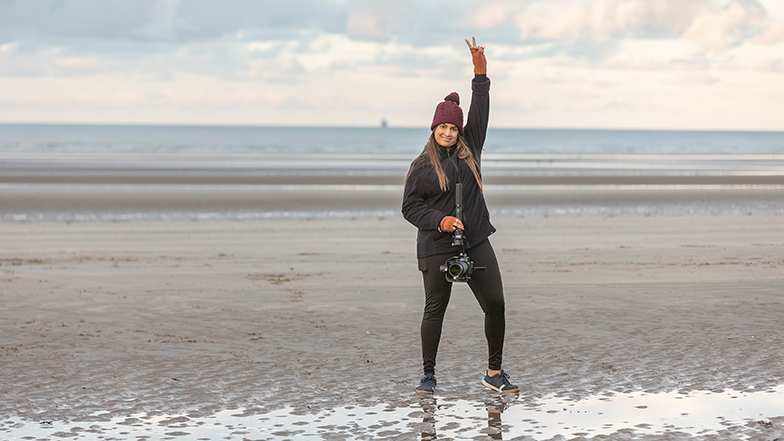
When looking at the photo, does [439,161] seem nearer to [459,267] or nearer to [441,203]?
[441,203]

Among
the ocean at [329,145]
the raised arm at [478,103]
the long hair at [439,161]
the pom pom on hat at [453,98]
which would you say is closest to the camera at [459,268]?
the long hair at [439,161]

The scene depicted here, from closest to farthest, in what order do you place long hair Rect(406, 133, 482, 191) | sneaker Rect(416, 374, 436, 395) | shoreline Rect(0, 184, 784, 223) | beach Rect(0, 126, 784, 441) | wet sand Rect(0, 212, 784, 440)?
beach Rect(0, 126, 784, 441) → long hair Rect(406, 133, 482, 191) → sneaker Rect(416, 374, 436, 395) → wet sand Rect(0, 212, 784, 440) → shoreline Rect(0, 184, 784, 223)

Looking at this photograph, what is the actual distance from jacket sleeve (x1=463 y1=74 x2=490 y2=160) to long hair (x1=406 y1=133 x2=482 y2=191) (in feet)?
0.37

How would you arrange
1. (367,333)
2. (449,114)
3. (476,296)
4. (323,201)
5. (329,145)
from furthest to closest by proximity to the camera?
(329,145) < (323,201) < (367,333) < (476,296) < (449,114)

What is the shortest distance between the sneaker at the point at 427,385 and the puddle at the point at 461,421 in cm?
10

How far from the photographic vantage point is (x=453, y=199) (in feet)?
15.4

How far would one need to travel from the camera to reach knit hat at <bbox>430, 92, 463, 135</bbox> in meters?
4.69

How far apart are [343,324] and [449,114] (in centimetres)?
A: 275

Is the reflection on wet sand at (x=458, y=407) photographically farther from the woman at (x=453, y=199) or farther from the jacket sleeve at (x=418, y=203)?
the jacket sleeve at (x=418, y=203)

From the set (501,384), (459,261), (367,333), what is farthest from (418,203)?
(367,333)

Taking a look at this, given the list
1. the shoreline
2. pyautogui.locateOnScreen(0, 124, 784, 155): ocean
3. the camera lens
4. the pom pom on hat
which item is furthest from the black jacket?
pyautogui.locateOnScreen(0, 124, 784, 155): ocean

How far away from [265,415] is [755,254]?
28.6 ft

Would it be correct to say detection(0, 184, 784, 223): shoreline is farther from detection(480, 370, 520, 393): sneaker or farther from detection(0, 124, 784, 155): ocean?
detection(0, 124, 784, 155): ocean

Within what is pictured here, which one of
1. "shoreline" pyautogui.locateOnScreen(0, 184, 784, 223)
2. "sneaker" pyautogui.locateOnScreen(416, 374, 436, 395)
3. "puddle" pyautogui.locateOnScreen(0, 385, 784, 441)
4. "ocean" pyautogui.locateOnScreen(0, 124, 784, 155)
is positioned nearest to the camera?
"puddle" pyautogui.locateOnScreen(0, 385, 784, 441)
